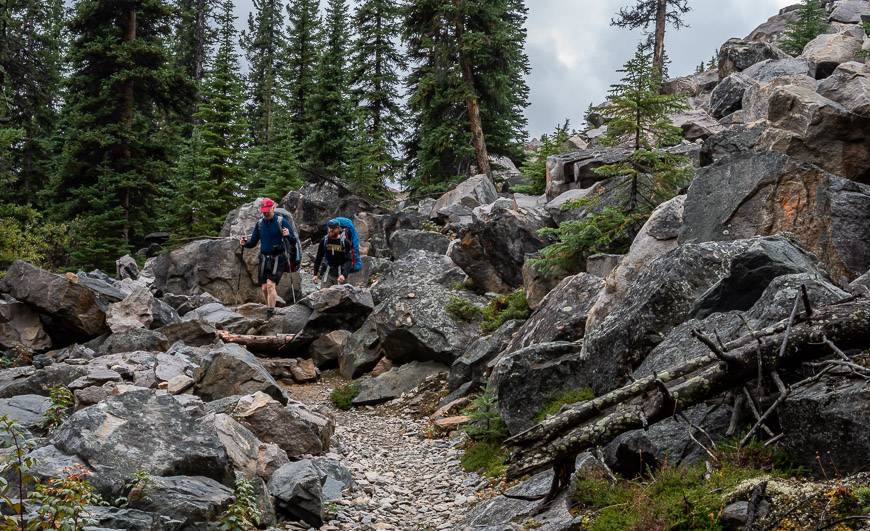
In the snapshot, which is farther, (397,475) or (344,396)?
(344,396)

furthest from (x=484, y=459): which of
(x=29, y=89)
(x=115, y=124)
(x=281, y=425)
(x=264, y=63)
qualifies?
(x=264, y=63)

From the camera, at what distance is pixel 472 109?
93.5 ft

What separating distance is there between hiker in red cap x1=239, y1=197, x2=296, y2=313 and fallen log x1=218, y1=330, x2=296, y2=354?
1848 millimetres

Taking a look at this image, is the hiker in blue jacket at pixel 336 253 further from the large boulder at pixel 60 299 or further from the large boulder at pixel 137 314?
the large boulder at pixel 60 299

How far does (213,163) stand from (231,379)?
1907cm

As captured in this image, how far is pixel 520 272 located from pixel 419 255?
295 centimetres

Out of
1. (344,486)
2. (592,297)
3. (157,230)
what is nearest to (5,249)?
(157,230)

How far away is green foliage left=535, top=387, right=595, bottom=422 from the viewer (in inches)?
333

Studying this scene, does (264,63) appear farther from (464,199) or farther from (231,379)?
(231,379)

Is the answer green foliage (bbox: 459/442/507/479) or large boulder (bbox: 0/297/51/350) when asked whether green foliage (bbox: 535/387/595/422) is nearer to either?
green foliage (bbox: 459/442/507/479)

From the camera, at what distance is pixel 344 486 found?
8.67m

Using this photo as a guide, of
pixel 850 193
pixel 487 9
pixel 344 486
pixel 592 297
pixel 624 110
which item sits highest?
pixel 487 9

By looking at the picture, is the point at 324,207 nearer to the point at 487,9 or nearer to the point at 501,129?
the point at 501,129

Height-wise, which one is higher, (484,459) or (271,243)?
(271,243)
